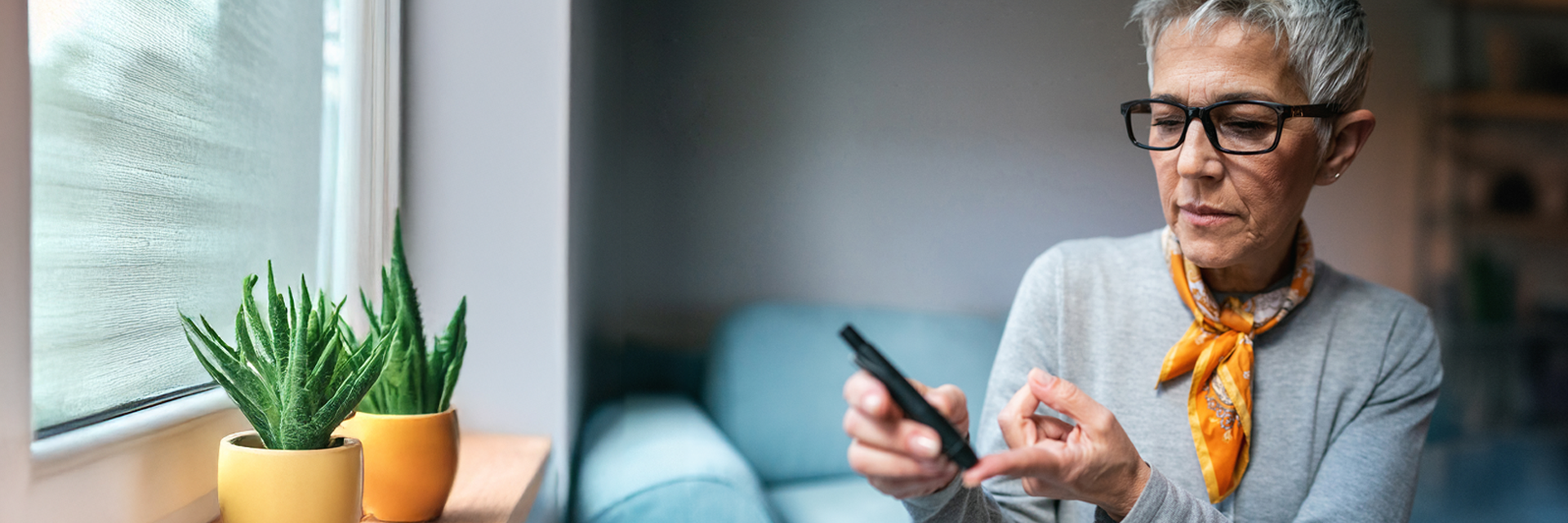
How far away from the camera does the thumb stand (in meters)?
0.44

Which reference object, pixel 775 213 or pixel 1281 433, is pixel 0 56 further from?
pixel 1281 433

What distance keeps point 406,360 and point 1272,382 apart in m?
0.67

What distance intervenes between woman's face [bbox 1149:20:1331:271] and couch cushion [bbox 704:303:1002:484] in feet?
0.93

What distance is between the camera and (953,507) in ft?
1.73

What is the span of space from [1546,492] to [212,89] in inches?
56.2

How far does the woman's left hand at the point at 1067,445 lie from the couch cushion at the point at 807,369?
363mm

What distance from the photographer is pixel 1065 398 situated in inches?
17.3

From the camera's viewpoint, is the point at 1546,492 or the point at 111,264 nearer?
the point at 111,264

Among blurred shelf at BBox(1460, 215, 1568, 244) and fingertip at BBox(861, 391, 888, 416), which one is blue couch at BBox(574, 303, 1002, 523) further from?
blurred shelf at BBox(1460, 215, 1568, 244)

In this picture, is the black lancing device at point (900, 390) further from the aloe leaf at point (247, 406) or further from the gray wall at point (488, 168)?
the gray wall at point (488, 168)

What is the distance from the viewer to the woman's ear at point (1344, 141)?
0.60m

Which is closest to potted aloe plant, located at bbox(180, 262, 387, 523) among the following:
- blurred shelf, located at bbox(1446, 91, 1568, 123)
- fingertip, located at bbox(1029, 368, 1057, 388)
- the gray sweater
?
fingertip, located at bbox(1029, 368, 1057, 388)

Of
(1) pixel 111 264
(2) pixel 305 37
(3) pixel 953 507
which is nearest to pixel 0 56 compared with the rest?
(1) pixel 111 264

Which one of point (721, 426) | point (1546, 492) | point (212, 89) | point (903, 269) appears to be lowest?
point (1546, 492)
